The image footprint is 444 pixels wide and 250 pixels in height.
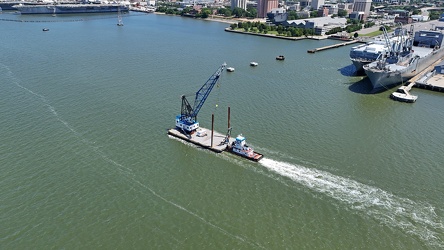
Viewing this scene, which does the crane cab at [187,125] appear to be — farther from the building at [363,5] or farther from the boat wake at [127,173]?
the building at [363,5]

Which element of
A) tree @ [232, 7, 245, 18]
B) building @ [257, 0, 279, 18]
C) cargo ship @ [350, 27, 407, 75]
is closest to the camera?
cargo ship @ [350, 27, 407, 75]

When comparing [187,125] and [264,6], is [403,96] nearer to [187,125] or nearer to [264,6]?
[187,125]

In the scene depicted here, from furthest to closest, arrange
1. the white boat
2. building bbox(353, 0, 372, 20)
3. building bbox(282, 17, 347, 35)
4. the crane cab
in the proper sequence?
building bbox(353, 0, 372, 20) → building bbox(282, 17, 347, 35) → the white boat → the crane cab

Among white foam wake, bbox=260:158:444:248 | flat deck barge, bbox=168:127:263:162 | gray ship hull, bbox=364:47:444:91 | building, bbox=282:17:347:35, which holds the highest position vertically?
building, bbox=282:17:347:35

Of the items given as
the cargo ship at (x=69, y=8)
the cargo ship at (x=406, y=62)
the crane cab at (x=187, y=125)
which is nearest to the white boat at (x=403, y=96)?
the cargo ship at (x=406, y=62)

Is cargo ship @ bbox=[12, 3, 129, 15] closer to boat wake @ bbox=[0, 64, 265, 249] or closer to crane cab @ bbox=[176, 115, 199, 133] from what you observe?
boat wake @ bbox=[0, 64, 265, 249]

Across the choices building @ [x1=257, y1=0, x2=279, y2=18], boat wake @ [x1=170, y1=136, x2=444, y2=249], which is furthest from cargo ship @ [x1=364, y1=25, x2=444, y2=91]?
building @ [x1=257, y1=0, x2=279, y2=18]

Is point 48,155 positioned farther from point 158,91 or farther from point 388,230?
point 388,230

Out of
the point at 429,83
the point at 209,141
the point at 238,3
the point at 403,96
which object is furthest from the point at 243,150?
the point at 238,3
